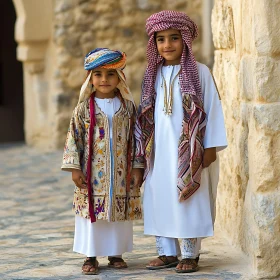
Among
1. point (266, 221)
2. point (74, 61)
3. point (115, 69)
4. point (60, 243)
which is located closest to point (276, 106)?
point (266, 221)

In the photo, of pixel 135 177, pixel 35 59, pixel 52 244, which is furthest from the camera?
pixel 35 59

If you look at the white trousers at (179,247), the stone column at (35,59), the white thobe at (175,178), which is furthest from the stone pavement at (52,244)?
the stone column at (35,59)

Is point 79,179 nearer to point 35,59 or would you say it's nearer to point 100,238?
point 100,238

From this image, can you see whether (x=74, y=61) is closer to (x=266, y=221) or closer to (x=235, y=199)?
(x=235, y=199)

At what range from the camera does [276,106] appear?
4.23m

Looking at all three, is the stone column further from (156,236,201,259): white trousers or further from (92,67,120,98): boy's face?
(156,236,201,259): white trousers

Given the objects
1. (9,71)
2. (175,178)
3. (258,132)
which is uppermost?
(9,71)

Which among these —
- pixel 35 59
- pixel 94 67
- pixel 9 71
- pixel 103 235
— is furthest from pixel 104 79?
pixel 9 71

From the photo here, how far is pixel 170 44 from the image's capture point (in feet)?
14.9

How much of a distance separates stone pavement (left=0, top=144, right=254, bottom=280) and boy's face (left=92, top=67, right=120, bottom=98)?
968 mm

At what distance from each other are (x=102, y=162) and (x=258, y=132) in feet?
2.76

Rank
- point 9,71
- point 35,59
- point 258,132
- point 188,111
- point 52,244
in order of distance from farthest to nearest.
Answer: point 9,71, point 35,59, point 52,244, point 188,111, point 258,132

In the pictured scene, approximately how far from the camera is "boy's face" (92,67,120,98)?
457 centimetres

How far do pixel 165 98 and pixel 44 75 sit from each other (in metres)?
6.27
